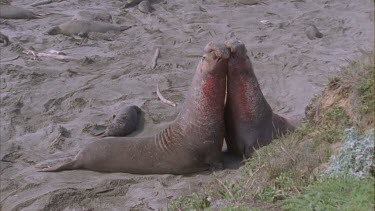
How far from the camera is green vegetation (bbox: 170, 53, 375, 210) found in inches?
150

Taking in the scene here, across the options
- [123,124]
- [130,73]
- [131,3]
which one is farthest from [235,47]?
[131,3]

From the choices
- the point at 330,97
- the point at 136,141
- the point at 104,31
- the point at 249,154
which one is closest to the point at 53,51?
the point at 104,31

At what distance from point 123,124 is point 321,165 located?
3372 mm

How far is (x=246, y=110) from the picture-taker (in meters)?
6.23

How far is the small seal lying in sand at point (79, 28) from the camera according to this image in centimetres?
1141

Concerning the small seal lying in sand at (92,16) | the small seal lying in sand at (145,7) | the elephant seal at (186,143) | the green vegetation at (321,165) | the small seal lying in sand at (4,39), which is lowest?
the small seal lying in sand at (4,39)

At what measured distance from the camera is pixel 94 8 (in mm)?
13281

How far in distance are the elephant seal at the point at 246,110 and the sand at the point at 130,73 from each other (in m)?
0.36

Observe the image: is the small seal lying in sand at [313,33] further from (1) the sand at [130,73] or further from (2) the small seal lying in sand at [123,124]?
(2) the small seal lying in sand at [123,124]

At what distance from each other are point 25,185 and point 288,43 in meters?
5.32

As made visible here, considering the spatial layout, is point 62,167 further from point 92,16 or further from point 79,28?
point 92,16

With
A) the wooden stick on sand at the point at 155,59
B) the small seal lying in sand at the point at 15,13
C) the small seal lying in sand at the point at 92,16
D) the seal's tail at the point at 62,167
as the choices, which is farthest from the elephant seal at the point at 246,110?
the small seal lying in sand at the point at 15,13

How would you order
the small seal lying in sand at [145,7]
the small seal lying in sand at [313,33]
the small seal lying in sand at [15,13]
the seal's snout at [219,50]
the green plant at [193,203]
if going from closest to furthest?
the green plant at [193,203] → the seal's snout at [219,50] → the small seal lying in sand at [313,33] → the small seal lying in sand at [15,13] → the small seal lying in sand at [145,7]

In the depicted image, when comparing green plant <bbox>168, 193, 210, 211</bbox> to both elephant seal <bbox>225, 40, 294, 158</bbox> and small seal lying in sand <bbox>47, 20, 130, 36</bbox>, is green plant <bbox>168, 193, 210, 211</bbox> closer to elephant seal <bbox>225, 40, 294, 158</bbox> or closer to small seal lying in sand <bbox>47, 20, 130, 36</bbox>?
elephant seal <bbox>225, 40, 294, 158</bbox>
